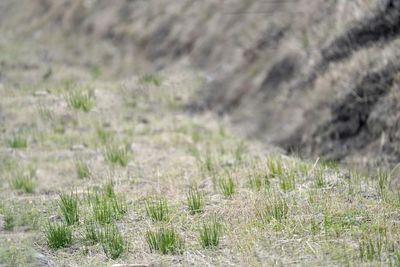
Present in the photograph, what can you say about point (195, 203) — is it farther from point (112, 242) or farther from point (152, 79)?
point (152, 79)

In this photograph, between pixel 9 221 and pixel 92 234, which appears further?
pixel 9 221

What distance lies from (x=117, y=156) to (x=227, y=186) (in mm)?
2361

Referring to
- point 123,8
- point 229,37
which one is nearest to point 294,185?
point 229,37

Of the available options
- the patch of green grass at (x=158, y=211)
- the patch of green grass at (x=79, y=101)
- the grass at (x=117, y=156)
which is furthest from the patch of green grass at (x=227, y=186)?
the patch of green grass at (x=79, y=101)

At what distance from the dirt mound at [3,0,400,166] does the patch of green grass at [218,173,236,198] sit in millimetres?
2289

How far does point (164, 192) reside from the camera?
306 inches

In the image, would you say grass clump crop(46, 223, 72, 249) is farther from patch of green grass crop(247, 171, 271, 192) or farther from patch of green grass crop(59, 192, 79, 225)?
patch of green grass crop(247, 171, 271, 192)

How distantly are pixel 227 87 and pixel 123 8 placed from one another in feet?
20.9

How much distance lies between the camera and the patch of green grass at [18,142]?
10.2 metres

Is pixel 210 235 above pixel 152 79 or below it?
below

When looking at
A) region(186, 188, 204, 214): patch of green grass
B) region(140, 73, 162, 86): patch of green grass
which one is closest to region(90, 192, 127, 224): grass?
region(186, 188, 204, 214): patch of green grass

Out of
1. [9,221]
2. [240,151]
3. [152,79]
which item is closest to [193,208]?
[9,221]

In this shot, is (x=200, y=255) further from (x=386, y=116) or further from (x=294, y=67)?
(x=294, y=67)

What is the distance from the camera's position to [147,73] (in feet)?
49.0
